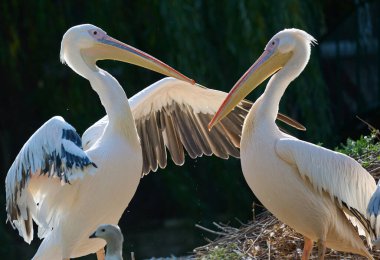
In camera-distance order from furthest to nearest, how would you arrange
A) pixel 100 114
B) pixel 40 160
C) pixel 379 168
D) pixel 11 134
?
1. pixel 11 134
2. pixel 100 114
3. pixel 379 168
4. pixel 40 160

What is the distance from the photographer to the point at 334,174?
6.05 meters

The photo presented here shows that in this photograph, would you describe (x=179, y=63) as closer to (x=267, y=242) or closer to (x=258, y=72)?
(x=258, y=72)

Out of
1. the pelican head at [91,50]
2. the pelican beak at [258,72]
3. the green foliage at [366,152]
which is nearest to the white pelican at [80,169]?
the pelican head at [91,50]

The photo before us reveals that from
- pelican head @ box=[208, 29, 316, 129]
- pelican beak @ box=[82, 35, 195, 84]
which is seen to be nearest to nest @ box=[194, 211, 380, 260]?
pelican head @ box=[208, 29, 316, 129]

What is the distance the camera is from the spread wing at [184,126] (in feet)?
23.6

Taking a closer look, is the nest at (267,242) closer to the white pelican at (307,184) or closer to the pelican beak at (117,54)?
the white pelican at (307,184)

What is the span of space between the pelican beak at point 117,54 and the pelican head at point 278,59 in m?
0.34

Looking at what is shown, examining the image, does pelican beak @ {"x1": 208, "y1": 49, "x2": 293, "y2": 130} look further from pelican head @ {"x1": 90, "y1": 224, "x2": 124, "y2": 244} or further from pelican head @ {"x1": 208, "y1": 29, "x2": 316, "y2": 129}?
pelican head @ {"x1": 90, "y1": 224, "x2": 124, "y2": 244}

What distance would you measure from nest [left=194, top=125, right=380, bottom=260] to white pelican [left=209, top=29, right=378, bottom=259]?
0.38 metres

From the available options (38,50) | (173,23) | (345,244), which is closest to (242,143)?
(345,244)

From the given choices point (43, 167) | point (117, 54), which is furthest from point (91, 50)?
point (43, 167)

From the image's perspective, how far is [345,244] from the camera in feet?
20.5

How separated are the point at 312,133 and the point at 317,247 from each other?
206 centimetres

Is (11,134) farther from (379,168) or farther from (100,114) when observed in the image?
(379,168)
